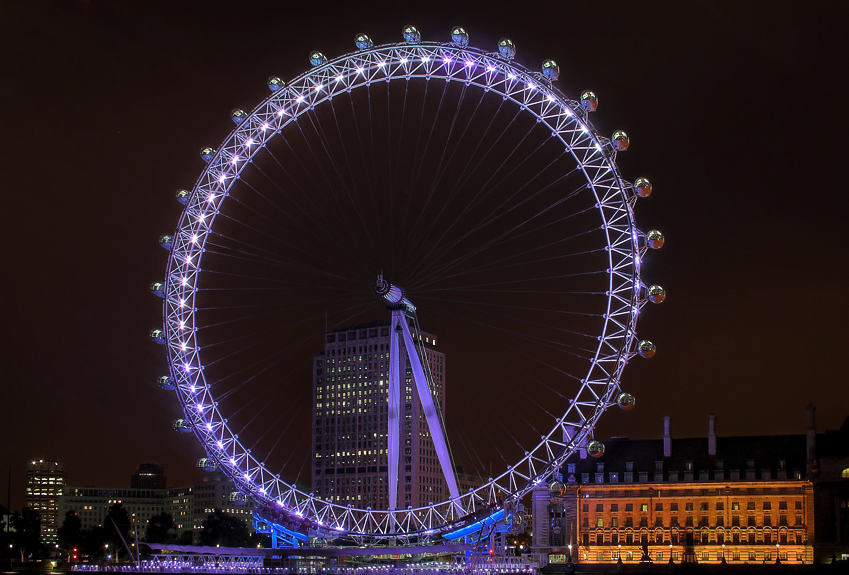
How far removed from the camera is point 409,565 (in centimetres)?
6869

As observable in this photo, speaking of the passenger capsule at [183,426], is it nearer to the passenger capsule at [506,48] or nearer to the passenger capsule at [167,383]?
the passenger capsule at [167,383]

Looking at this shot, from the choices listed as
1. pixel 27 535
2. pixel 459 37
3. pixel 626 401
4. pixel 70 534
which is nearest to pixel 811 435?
pixel 626 401

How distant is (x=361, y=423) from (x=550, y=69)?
12531 centimetres

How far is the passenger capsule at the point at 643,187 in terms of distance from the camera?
57719mm

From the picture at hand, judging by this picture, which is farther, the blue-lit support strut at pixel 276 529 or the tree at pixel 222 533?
the tree at pixel 222 533

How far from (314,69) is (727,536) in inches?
2522

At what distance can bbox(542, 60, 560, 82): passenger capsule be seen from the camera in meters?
58.6

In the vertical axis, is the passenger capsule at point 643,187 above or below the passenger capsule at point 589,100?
below

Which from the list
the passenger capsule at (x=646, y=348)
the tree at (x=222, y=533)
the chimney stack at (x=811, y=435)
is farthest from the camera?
the tree at (x=222, y=533)

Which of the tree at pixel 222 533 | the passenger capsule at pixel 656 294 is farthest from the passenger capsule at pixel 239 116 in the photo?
the tree at pixel 222 533

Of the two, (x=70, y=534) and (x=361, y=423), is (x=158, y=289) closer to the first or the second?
(x=70, y=534)

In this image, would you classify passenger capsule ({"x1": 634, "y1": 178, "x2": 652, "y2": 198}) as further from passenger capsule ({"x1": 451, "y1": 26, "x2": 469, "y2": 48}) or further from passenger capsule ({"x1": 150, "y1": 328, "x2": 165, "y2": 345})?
passenger capsule ({"x1": 150, "y1": 328, "x2": 165, "y2": 345})

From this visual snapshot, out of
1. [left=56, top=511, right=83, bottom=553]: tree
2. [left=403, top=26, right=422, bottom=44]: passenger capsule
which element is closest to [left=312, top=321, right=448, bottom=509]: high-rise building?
[left=56, top=511, right=83, bottom=553]: tree

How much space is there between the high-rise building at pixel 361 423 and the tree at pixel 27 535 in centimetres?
4407
